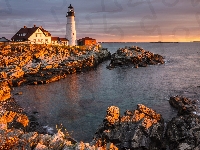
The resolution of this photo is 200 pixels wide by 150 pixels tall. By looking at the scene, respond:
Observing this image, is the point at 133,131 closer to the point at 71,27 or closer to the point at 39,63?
the point at 39,63

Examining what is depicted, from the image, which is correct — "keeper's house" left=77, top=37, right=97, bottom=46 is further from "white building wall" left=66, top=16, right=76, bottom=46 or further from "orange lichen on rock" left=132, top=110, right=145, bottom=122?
"orange lichen on rock" left=132, top=110, right=145, bottom=122

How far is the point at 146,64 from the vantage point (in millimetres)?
87688

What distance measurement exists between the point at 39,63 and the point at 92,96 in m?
26.3

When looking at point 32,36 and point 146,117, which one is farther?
point 32,36

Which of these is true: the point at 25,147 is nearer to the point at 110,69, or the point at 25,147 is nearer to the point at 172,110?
the point at 172,110

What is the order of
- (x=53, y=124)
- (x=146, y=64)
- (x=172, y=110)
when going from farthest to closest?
(x=146, y=64) → (x=172, y=110) → (x=53, y=124)

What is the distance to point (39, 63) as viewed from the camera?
6562 centimetres

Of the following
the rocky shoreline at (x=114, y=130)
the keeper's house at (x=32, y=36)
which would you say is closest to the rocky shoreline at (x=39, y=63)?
the rocky shoreline at (x=114, y=130)

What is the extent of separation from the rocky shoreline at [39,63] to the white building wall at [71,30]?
17.8 metres

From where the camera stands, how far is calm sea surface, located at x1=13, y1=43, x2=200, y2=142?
32219 mm

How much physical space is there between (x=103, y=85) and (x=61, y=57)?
23405mm

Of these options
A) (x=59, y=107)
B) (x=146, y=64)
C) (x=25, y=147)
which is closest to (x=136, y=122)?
(x=25, y=147)

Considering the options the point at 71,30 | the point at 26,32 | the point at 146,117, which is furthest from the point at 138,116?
the point at 71,30

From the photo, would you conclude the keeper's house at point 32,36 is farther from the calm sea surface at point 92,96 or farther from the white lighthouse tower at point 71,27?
the calm sea surface at point 92,96
